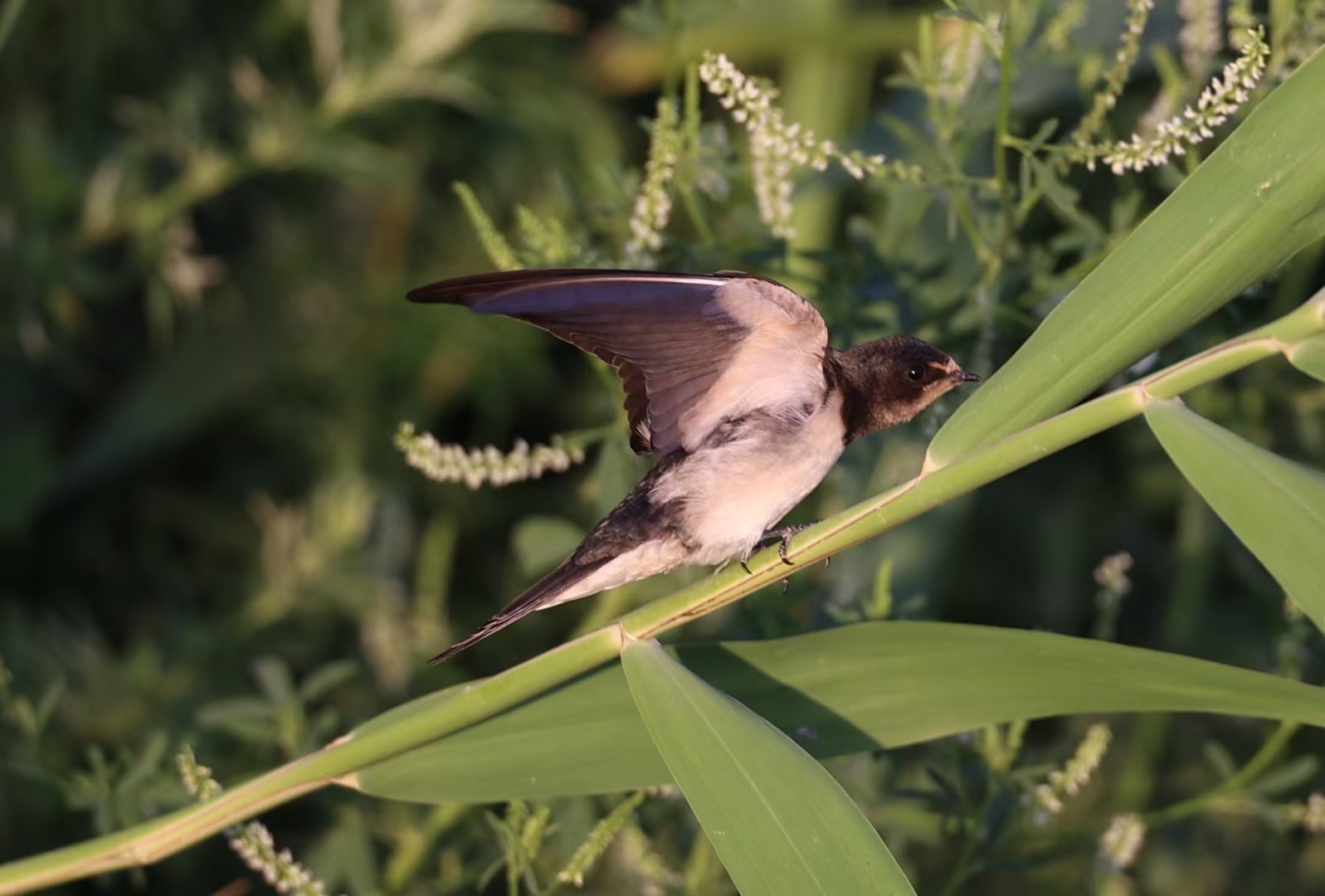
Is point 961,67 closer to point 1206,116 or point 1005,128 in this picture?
point 1005,128

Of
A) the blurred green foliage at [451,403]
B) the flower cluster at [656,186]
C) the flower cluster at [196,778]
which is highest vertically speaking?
the flower cluster at [656,186]

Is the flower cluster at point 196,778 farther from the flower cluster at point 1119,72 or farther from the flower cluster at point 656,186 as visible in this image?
the flower cluster at point 1119,72

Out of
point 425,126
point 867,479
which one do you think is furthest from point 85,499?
point 867,479

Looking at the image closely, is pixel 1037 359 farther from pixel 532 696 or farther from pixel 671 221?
pixel 671 221

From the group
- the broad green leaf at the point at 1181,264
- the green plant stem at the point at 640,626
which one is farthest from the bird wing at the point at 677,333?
the broad green leaf at the point at 1181,264

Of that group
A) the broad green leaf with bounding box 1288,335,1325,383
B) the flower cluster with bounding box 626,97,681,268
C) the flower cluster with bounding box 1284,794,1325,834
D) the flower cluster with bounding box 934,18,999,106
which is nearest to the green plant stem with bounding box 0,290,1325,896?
the broad green leaf with bounding box 1288,335,1325,383

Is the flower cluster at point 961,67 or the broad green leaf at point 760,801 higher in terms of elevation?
the flower cluster at point 961,67
